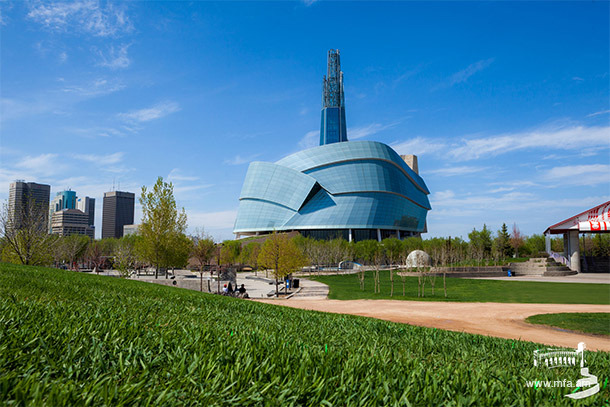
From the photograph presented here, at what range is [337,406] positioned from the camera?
2.08m

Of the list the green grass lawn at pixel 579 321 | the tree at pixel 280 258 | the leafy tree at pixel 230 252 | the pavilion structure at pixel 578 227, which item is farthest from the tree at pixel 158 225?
the pavilion structure at pixel 578 227

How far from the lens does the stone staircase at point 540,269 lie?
4525 centimetres

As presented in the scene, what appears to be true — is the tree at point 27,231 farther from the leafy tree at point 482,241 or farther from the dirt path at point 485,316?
the leafy tree at point 482,241

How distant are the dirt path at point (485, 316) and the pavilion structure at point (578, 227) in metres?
30.2

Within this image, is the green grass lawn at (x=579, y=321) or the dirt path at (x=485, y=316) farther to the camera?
the green grass lawn at (x=579, y=321)

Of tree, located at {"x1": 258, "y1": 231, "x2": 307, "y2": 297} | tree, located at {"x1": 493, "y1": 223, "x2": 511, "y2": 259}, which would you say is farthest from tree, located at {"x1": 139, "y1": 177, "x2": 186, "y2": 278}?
tree, located at {"x1": 493, "y1": 223, "x2": 511, "y2": 259}

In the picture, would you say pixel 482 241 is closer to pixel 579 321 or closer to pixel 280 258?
pixel 280 258

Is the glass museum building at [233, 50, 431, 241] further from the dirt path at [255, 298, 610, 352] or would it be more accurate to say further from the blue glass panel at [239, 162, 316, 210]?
Answer: the dirt path at [255, 298, 610, 352]

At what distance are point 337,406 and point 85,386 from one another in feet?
4.28

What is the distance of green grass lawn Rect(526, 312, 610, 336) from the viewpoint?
13.9 meters

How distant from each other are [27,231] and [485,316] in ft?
105

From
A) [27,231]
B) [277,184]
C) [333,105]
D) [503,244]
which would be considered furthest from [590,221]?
[333,105]

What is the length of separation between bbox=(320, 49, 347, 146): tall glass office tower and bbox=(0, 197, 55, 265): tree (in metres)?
107

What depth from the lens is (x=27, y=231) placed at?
29.5m
